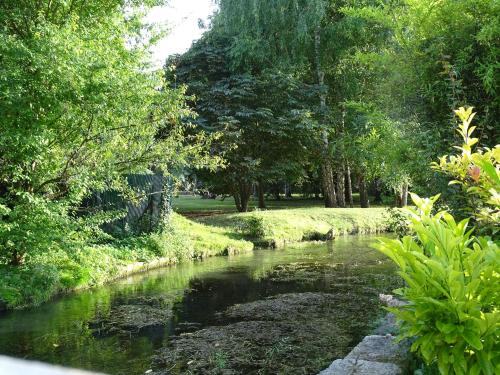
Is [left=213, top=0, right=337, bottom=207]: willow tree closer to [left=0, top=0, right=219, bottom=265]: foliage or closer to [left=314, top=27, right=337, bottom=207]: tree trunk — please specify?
[left=314, top=27, right=337, bottom=207]: tree trunk

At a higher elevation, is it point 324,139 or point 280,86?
point 280,86

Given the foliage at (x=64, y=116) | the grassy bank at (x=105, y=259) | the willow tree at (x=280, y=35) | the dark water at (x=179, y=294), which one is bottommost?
the dark water at (x=179, y=294)

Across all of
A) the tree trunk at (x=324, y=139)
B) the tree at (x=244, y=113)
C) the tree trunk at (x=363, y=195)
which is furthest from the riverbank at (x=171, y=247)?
the tree trunk at (x=363, y=195)

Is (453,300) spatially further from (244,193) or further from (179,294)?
(244,193)

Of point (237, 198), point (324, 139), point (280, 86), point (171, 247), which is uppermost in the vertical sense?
point (280, 86)

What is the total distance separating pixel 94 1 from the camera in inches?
368

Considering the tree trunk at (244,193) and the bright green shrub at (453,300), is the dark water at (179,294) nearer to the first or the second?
the bright green shrub at (453,300)

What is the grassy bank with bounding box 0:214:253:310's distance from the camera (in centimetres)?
808

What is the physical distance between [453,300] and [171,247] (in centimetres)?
1111

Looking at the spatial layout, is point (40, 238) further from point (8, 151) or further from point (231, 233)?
point (231, 233)

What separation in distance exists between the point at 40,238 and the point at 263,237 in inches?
350

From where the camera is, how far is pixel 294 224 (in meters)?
17.4

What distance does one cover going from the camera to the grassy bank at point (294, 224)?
16.2 metres

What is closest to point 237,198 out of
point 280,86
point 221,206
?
point 280,86
